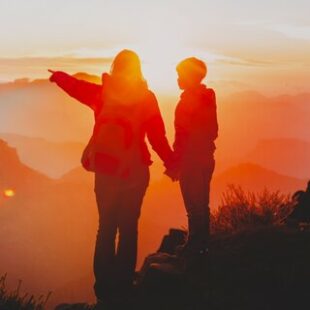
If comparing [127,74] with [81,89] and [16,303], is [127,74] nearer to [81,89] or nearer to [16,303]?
[81,89]

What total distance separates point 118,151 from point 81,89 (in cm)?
75

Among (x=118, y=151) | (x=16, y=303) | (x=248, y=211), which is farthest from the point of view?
(x=248, y=211)

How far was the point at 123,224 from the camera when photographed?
641 centimetres

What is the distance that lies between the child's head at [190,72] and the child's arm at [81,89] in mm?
1123

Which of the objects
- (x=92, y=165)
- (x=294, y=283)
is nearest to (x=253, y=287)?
(x=294, y=283)

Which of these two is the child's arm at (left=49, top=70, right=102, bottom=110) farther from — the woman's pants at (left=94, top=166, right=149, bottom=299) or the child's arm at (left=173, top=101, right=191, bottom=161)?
the child's arm at (left=173, top=101, right=191, bottom=161)

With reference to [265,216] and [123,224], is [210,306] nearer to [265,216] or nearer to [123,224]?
[123,224]

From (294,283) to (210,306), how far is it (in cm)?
89

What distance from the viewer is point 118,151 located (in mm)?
6238

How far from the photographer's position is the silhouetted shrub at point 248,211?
9.14m

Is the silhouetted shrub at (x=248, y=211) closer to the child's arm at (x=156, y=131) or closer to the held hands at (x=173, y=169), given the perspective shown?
the held hands at (x=173, y=169)

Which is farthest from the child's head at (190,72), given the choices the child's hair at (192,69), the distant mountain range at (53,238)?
the distant mountain range at (53,238)

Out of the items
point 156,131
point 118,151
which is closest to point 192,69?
point 156,131

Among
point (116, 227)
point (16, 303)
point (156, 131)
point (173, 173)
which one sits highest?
point (156, 131)
